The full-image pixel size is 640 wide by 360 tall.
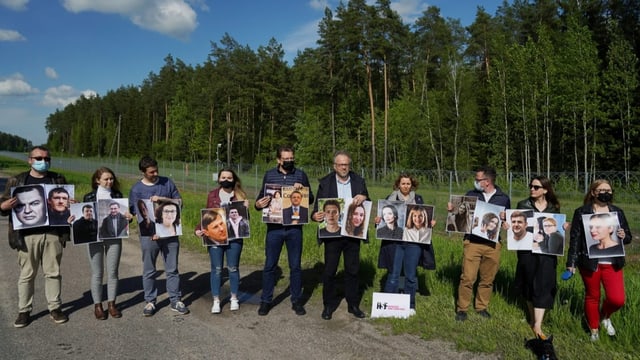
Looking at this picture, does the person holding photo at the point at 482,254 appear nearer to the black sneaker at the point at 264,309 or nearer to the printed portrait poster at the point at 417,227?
the printed portrait poster at the point at 417,227

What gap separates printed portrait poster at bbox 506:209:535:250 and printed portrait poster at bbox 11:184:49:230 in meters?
5.58

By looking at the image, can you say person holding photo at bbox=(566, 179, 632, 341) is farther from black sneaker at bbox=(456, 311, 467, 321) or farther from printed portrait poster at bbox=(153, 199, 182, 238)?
printed portrait poster at bbox=(153, 199, 182, 238)

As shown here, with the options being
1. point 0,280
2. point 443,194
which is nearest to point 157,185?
point 0,280

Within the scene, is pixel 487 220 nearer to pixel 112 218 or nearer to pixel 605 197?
pixel 605 197

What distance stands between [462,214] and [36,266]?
17.6 ft

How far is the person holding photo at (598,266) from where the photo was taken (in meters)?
4.78

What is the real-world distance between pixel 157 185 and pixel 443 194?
12.4 meters

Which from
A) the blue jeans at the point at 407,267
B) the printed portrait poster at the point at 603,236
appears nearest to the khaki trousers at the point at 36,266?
the blue jeans at the point at 407,267

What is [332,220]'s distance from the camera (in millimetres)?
5684

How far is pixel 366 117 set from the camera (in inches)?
1788

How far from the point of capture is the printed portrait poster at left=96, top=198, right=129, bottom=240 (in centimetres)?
557

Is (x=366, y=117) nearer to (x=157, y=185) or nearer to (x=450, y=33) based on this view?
(x=450, y=33)

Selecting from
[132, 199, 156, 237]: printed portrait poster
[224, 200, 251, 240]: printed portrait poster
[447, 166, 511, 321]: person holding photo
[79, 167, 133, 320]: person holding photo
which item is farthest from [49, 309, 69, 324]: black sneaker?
[447, 166, 511, 321]: person holding photo

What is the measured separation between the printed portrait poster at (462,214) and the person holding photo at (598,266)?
1.11 meters
